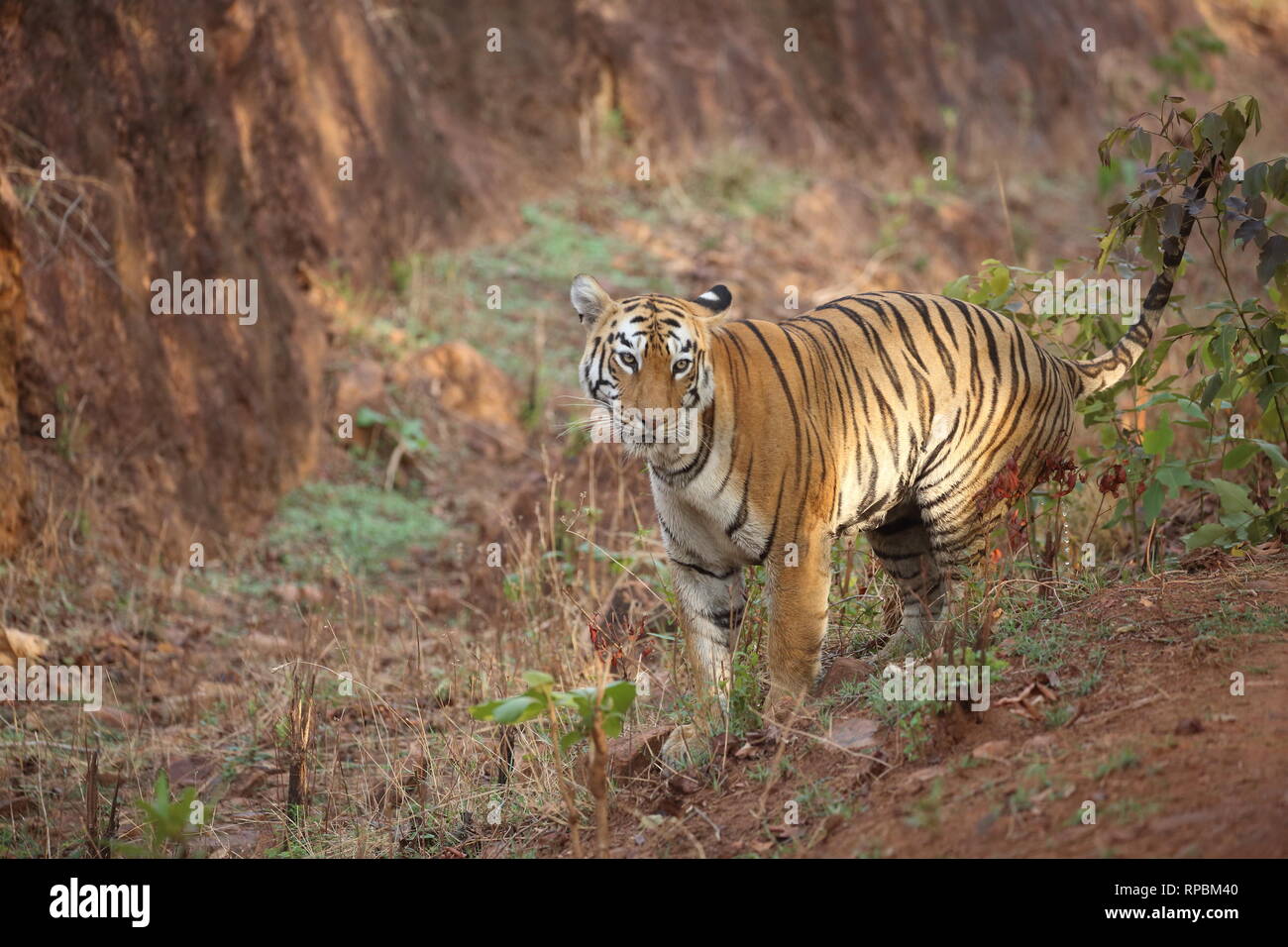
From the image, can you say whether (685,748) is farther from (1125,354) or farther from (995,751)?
(1125,354)

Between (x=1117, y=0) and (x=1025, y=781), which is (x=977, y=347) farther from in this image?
(x=1117, y=0)

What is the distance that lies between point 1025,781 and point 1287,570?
73.6 inches

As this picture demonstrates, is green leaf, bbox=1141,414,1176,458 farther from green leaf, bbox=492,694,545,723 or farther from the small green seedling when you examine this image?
green leaf, bbox=492,694,545,723

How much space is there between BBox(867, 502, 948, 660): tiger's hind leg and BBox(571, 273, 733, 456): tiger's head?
1.23 meters

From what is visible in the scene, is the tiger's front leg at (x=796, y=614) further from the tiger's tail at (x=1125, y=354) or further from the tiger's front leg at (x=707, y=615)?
the tiger's tail at (x=1125, y=354)

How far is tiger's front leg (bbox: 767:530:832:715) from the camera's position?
4.55 m

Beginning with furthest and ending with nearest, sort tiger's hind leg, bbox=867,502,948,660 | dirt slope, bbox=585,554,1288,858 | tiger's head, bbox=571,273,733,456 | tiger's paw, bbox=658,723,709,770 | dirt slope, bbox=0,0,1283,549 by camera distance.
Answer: dirt slope, bbox=0,0,1283,549
tiger's hind leg, bbox=867,502,948,660
tiger's head, bbox=571,273,733,456
tiger's paw, bbox=658,723,709,770
dirt slope, bbox=585,554,1288,858

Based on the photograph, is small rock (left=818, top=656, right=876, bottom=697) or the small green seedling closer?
the small green seedling

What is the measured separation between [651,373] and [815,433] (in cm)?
70

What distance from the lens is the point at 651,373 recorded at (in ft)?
14.7

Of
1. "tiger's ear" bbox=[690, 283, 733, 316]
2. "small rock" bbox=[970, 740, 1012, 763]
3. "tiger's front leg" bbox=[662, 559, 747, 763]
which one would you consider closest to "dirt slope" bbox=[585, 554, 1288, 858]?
"small rock" bbox=[970, 740, 1012, 763]

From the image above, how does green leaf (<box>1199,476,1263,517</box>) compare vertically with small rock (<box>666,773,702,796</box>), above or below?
above

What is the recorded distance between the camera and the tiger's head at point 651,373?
14.6 feet

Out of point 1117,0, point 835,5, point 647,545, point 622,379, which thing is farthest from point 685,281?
point 1117,0
